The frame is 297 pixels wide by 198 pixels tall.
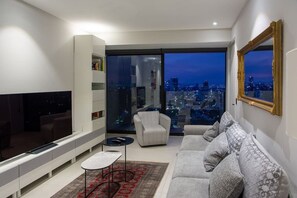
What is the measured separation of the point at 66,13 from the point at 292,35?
3569mm

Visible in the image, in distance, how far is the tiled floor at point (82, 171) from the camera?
308cm

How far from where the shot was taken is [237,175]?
1693 mm

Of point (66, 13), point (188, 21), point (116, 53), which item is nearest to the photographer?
point (66, 13)

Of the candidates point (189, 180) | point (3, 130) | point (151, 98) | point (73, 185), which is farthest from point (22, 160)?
point (151, 98)

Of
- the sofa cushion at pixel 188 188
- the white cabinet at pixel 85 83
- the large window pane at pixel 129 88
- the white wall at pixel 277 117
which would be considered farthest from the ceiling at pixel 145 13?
the sofa cushion at pixel 188 188

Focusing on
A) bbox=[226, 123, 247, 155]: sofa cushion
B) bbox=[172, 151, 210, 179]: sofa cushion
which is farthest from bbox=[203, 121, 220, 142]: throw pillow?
bbox=[226, 123, 247, 155]: sofa cushion

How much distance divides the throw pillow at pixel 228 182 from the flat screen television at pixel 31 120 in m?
2.47

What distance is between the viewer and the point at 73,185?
3.26m

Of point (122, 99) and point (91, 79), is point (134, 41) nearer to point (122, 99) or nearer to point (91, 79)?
point (91, 79)

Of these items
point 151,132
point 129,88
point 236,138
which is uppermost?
point 129,88

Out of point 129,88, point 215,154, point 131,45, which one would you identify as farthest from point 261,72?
point 129,88

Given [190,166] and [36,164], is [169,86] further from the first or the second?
[36,164]

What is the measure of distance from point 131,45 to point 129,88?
1454 mm

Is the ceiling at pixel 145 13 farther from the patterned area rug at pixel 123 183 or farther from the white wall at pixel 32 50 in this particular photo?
the patterned area rug at pixel 123 183
